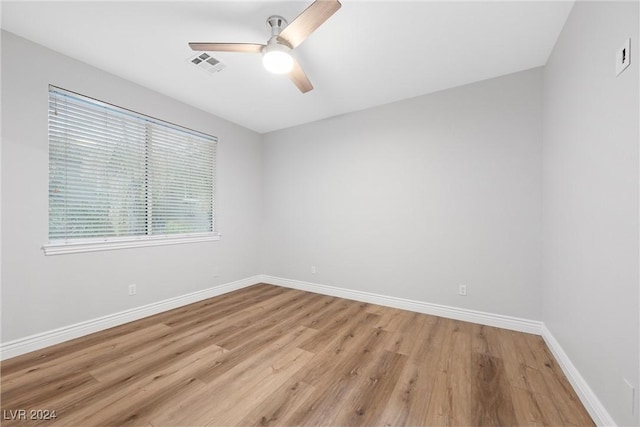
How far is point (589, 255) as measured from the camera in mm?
1494

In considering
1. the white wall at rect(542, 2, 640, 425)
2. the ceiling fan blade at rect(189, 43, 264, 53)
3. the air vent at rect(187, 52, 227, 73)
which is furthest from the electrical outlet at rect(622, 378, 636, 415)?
the air vent at rect(187, 52, 227, 73)

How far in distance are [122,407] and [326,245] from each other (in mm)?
2709

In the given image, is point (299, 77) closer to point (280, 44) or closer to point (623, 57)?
point (280, 44)

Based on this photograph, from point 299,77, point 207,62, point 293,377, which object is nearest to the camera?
point 293,377

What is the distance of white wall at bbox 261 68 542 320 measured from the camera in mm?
2492

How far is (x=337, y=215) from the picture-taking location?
3.65m

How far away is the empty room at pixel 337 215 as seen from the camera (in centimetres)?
143

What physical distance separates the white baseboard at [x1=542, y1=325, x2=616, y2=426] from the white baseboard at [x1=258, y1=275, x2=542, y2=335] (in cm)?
35

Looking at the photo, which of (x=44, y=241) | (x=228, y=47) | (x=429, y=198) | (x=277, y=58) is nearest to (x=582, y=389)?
(x=429, y=198)

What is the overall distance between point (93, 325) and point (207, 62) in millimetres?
2835

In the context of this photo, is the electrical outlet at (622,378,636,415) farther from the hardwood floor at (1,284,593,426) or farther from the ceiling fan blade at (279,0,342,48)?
the ceiling fan blade at (279,0,342,48)

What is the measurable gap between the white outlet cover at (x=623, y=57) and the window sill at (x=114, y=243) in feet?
13.2

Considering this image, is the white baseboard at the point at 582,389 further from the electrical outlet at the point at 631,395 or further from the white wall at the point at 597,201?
the electrical outlet at the point at 631,395

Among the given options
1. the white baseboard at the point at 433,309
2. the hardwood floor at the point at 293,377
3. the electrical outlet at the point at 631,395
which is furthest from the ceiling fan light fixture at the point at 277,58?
the white baseboard at the point at 433,309
